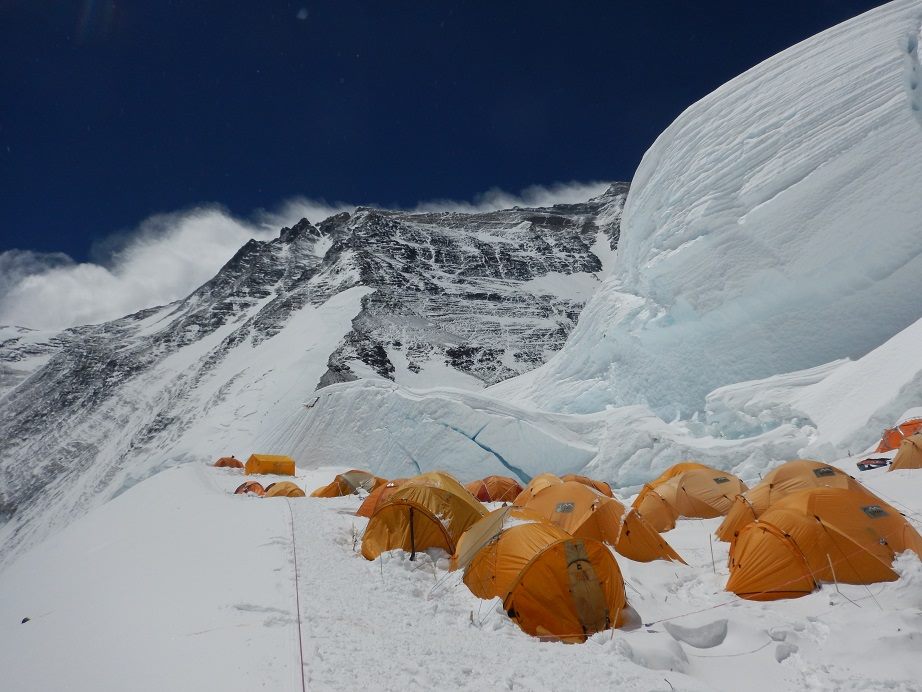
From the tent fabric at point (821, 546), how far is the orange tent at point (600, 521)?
64.1 inches

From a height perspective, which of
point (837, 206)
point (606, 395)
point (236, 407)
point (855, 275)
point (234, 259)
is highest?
point (234, 259)

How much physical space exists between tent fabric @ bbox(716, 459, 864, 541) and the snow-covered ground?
73cm

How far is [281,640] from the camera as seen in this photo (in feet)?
17.1

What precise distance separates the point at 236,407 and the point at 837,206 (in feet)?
210

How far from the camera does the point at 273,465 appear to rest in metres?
23.4

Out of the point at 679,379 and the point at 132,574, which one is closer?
the point at 132,574

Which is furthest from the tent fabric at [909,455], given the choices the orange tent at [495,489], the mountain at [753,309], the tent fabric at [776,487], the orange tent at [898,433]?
the orange tent at [495,489]

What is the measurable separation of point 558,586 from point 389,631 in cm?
203

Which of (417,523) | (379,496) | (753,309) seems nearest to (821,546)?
(417,523)

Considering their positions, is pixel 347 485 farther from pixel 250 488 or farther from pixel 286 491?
pixel 250 488

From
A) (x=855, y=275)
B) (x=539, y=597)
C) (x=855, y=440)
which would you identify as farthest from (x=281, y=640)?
(x=855, y=275)

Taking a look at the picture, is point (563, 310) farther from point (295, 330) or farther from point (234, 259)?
point (234, 259)

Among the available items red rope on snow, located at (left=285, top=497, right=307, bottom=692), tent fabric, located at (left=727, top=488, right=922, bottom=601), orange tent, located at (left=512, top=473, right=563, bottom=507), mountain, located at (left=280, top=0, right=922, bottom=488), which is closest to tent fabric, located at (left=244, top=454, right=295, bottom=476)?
mountain, located at (left=280, top=0, right=922, bottom=488)

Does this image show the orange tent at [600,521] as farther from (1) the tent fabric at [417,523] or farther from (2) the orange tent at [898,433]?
(2) the orange tent at [898,433]
